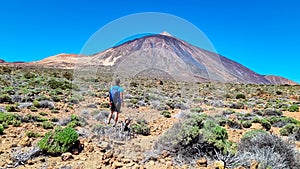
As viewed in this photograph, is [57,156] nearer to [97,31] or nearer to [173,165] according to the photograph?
[173,165]

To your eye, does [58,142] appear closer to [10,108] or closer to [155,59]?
[10,108]

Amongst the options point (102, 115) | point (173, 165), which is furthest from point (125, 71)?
point (173, 165)

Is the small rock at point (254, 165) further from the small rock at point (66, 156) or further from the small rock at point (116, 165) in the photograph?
the small rock at point (66, 156)

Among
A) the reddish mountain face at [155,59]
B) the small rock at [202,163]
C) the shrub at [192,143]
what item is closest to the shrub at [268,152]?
the shrub at [192,143]

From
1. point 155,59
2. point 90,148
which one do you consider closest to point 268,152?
point 90,148

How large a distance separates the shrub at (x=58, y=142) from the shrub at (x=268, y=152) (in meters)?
2.93

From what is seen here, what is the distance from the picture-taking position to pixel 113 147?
17.7 feet

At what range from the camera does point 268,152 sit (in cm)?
395

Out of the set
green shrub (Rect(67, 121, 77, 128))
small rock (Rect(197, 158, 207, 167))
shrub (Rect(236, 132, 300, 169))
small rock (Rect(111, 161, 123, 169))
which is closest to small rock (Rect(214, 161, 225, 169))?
shrub (Rect(236, 132, 300, 169))

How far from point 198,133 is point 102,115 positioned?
4.76 meters

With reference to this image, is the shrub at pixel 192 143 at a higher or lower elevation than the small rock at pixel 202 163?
higher

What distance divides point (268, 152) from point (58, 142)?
3.54 metres

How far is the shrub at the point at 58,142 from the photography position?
4742 mm

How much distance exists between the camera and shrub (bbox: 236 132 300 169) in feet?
12.9
